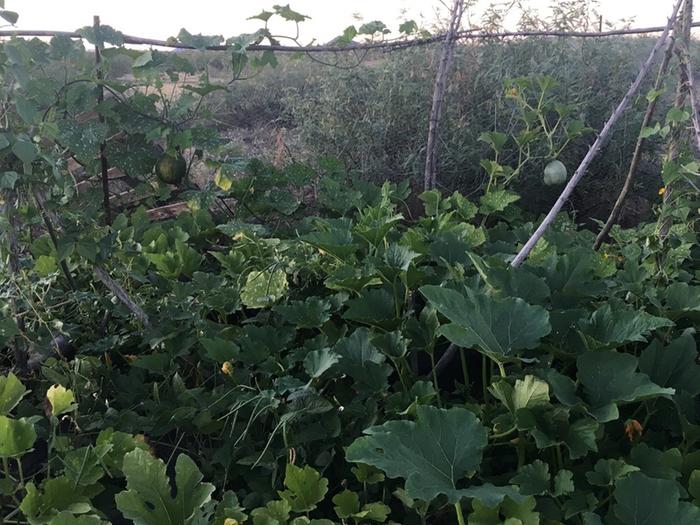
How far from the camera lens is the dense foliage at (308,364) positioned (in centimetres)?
108

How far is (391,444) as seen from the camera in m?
0.97

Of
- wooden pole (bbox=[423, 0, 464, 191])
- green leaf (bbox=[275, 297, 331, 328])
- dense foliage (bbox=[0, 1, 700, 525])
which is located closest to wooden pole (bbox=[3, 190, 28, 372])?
dense foliage (bbox=[0, 1, 700, 525])

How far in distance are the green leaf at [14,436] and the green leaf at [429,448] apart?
0.54 m

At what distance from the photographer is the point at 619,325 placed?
4.06ft

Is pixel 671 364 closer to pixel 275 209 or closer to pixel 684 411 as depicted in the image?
pixel 684 411

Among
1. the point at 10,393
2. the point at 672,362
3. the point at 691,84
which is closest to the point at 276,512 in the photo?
the point at 10,393

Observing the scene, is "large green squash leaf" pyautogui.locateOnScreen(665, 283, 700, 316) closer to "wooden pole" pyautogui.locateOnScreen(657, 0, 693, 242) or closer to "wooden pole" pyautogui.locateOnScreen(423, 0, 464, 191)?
"wooden pole" pyautogui.locateOnScreen(657, 0, 693, 242)

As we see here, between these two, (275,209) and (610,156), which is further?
(610,156)

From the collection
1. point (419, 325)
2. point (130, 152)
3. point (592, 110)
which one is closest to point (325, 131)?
point (592, 110)

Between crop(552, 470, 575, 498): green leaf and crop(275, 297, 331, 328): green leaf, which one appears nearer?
crop(552, 470, 575, 498): green leaf

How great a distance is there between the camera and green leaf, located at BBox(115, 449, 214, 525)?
1.02m

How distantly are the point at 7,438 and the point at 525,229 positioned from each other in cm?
156

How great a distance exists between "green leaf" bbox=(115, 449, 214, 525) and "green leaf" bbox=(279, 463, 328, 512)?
15 cm

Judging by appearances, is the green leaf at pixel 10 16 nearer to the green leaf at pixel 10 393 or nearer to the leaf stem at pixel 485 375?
the green leaf at pixel 10 393
